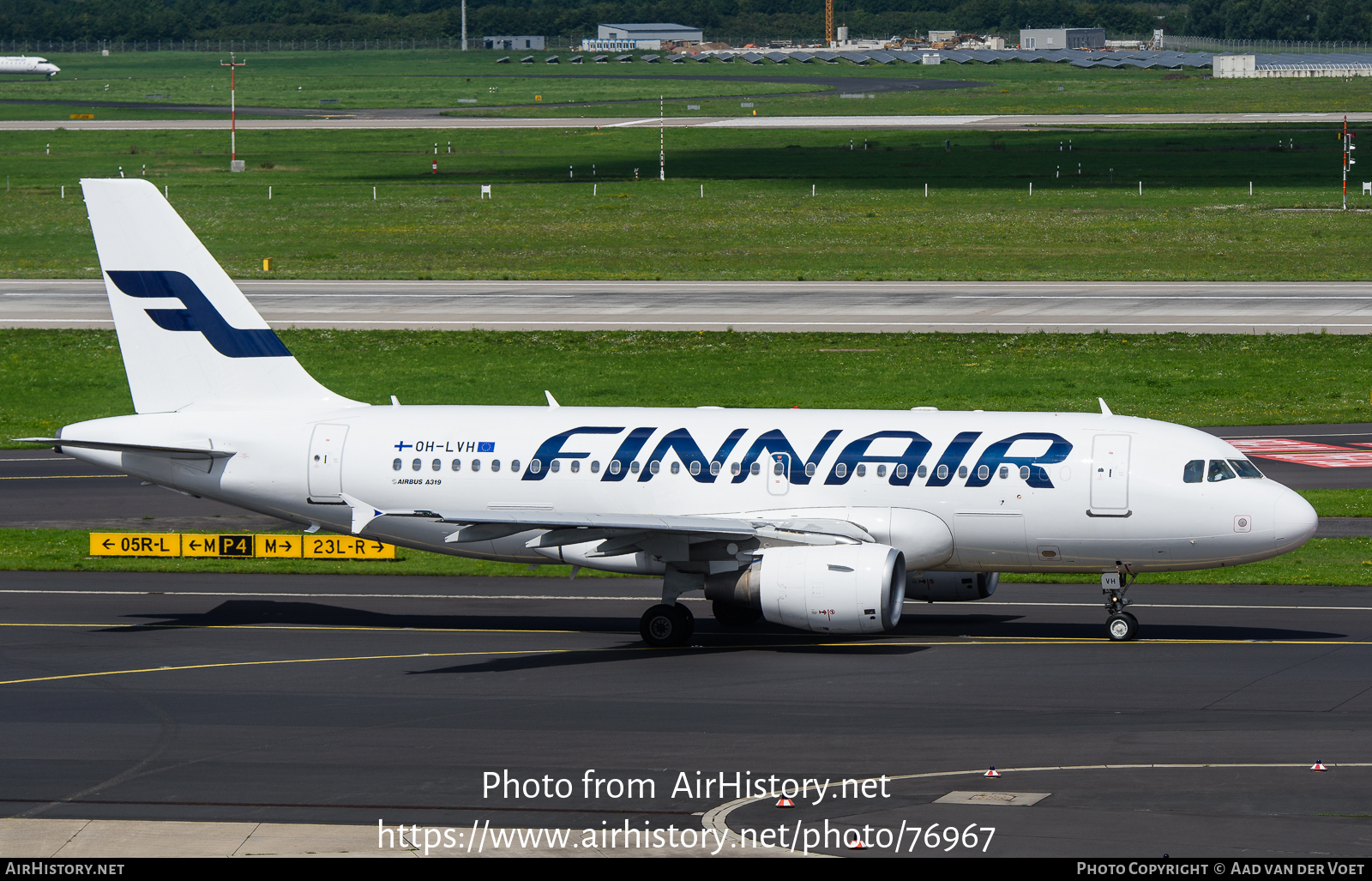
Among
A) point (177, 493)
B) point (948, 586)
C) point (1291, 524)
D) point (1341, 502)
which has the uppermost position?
point (1291, 524)

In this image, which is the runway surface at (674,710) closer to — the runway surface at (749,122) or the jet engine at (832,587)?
the jet engine at (832,587)

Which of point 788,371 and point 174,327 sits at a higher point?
point 174,327

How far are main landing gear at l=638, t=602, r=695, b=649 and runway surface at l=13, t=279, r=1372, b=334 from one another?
4173cm

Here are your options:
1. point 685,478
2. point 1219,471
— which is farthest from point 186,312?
point 1219,471

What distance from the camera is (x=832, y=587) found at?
29609 millimetres

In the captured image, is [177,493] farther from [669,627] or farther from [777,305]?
[777,305]

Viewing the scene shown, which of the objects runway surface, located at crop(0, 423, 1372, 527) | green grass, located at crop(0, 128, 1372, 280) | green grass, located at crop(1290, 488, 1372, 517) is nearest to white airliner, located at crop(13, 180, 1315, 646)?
runway surface, located at crop(0, 423, 1372, 527)

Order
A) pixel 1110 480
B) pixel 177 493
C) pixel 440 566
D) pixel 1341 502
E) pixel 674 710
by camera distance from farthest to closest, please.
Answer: pixel 177 493 → pixel 1341 502 → pixel 440 566 → pixel 1110 480 → pixel 674 710

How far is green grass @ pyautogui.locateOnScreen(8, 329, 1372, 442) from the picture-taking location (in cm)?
5928

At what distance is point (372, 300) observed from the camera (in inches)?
3302

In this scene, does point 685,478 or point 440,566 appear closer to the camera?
point 685,478

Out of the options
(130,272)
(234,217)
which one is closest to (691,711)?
(130,272)

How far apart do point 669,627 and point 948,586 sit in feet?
19.8

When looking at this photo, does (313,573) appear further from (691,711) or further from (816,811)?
(816,811)
